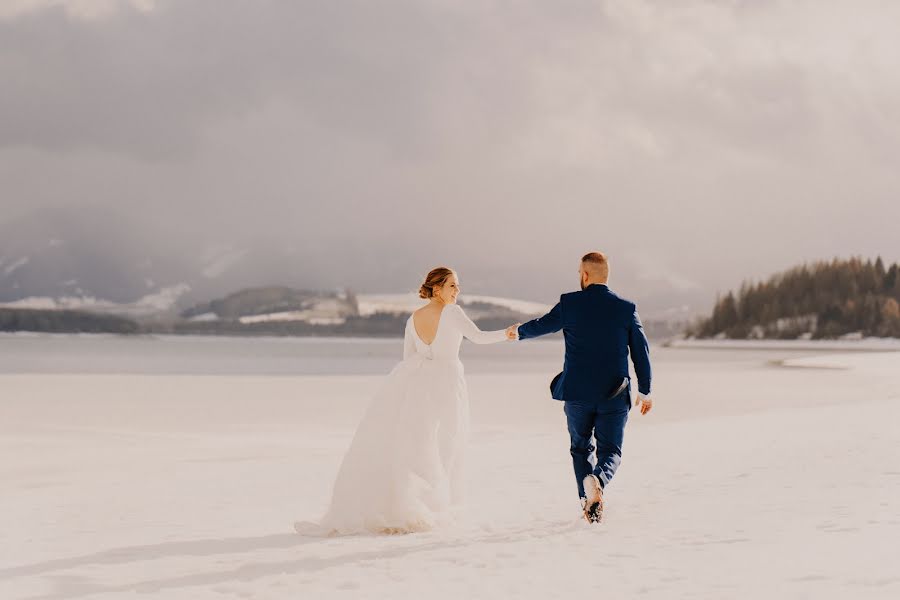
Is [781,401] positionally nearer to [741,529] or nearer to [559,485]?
[559,485]

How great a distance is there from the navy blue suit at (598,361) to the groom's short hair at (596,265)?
108mm

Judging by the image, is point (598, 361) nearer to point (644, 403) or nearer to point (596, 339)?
point (596, 339)

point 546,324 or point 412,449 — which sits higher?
point 546,324

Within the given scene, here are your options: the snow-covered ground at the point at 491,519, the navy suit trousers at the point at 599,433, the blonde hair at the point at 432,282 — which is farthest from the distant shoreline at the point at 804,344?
the blonde hair at the point at 432,282

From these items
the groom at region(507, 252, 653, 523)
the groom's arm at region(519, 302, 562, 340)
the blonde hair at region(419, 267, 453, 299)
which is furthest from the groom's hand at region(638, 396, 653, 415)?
the blonde hair at region(419, 267, 453, 299)

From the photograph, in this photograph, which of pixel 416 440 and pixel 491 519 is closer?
pixel 416 440

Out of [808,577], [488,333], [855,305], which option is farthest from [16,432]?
[855,305]

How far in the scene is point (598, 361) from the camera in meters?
8.43

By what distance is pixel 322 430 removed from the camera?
805 inches

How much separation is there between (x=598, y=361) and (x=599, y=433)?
0.62 metres

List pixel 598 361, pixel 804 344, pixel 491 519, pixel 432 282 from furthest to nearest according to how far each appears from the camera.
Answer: pixel 804 344
pixel 491 519
pixel 432 282
pixel 598 361

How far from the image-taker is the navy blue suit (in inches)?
331

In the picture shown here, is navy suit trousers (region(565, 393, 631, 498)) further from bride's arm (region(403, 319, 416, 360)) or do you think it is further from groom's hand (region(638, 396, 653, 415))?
bride's arm (region(403, 319, 416, 360))

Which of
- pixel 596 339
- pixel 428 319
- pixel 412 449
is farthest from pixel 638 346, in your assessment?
pixel 412 449
